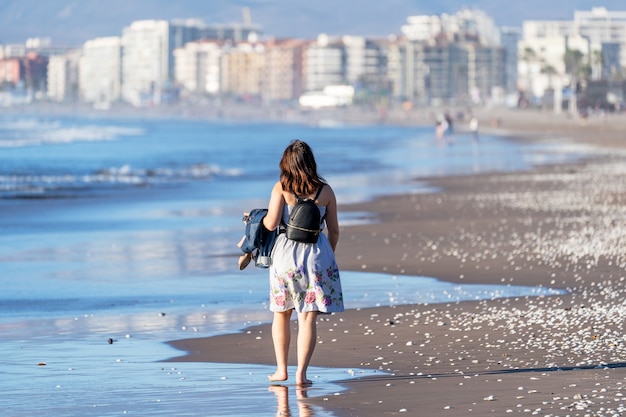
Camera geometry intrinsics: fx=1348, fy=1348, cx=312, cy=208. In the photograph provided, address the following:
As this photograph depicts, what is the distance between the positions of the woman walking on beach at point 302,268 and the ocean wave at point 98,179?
20907 mm

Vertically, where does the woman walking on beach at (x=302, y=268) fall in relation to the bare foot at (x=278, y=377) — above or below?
above

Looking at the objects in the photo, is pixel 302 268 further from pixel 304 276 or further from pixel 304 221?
pixel 304 221

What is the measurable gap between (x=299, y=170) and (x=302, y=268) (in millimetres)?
532

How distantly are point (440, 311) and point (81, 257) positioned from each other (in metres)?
6.01

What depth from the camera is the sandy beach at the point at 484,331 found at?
6605 millimetres

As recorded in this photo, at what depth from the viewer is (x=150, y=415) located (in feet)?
20.9

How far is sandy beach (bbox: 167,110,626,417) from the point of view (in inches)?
260

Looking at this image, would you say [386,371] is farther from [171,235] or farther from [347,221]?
[347,221]

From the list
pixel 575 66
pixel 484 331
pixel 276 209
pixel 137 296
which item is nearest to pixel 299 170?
pixel 276 209

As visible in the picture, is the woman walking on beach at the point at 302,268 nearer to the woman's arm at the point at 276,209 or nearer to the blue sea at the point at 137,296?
the woman's arm at the point at 276,209

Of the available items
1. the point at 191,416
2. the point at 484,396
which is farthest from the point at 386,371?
the point at 191,416

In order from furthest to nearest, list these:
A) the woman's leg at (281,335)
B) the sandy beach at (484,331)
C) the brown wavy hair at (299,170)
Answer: the woman's leg at (281,335)
the brown wavy hair at (299,170)
the sandy beach at (484,331)

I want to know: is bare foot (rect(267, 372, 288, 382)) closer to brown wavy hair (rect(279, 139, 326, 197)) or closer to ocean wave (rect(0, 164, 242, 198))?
brown wavy hair (rect(279, 139, 326, 197))

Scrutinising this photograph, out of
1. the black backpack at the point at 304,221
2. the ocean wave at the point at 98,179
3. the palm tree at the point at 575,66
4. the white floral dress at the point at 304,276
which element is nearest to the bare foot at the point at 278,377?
the white floral dress at the point at 304,276
